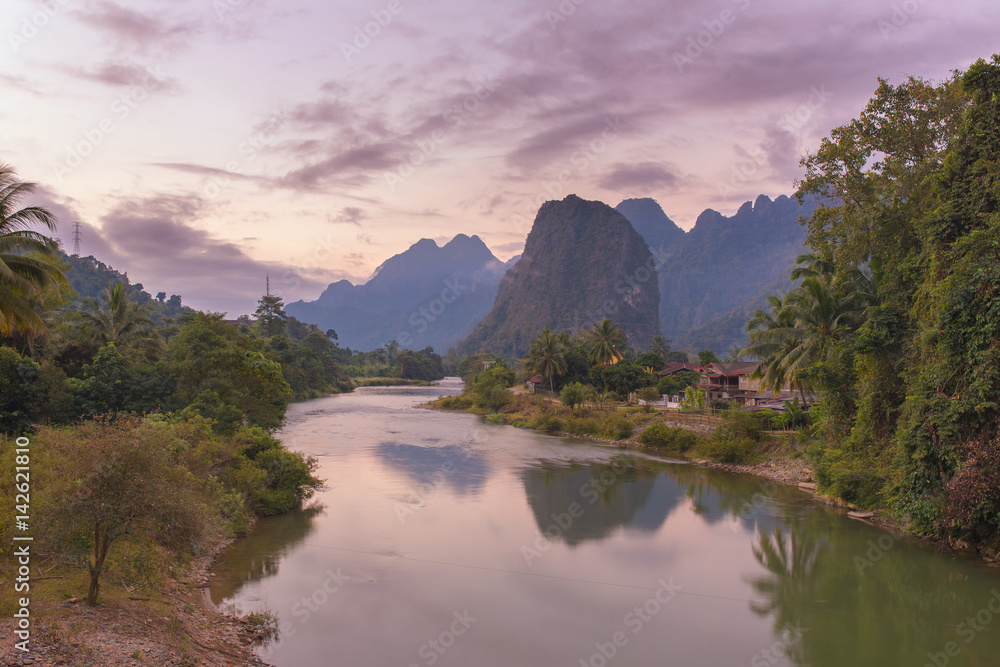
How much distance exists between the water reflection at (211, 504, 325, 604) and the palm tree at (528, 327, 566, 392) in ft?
131

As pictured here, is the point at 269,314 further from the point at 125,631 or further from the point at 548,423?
the point at 125,631

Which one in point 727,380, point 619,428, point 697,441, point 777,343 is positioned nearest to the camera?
point 777,343

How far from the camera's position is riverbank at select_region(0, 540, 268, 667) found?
7.55 metres

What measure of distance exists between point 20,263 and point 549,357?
158 ft

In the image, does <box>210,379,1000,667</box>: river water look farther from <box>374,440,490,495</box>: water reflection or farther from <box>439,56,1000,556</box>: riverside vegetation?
<box>439,56,1000,556</box>: riverside vegetation

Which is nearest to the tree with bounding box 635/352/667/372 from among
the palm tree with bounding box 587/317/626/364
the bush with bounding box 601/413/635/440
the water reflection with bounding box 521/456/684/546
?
the palm tree with bounding box 587/317/626/364

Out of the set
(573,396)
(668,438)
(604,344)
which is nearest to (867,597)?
(668,438)

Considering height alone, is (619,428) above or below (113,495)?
below

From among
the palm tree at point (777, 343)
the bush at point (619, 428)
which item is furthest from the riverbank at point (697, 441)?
the palm tree at point (777, 343)

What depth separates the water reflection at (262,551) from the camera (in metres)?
13.4

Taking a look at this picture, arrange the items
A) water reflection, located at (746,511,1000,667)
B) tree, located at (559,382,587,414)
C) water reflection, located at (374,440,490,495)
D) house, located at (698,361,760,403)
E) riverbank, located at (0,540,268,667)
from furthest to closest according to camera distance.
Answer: house, located at (698,361,760,403) → tree, located at (559,382,587,414) → water reflection, located at (374,440,490,495) → water reflection, located at (746,511,1000,667) → riverbank, located at (0,540,268,667)

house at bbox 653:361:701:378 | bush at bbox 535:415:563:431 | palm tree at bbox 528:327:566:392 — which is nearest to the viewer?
bush at bbox 535:415:563:431

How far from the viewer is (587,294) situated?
183875 mm

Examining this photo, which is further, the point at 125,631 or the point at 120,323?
the point at 120,323
